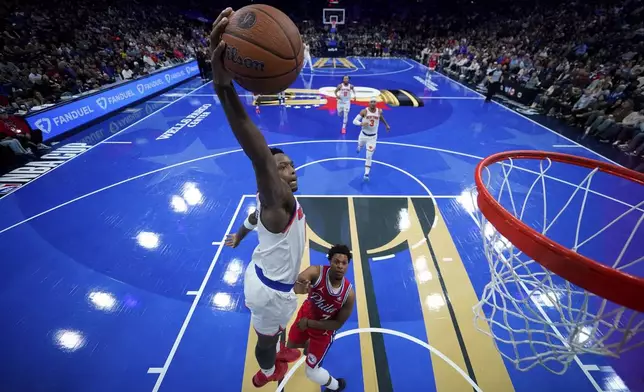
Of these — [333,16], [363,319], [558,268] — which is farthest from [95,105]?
[333,16]

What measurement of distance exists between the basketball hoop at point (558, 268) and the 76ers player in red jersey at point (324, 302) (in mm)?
1199

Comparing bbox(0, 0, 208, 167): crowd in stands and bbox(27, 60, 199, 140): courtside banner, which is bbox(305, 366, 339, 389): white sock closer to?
bbox(0, 0, 208, 167): crowd in stands

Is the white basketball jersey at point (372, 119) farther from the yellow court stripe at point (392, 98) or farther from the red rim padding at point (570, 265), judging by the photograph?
the yellow court stripe at point (392, 98)

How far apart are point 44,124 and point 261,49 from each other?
1002cm

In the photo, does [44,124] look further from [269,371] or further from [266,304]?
[266,304]

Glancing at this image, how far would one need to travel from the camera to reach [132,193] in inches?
257

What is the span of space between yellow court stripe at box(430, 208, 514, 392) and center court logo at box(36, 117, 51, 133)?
1015 cm

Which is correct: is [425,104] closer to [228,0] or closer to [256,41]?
[256,41]

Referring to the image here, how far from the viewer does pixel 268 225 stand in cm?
191

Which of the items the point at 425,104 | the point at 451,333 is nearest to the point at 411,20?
the point at 425,104

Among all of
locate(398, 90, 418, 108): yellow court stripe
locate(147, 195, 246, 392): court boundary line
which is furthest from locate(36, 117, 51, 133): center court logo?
locate(398, 90, 418, 108): yellow court stripe

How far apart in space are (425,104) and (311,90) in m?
5.16

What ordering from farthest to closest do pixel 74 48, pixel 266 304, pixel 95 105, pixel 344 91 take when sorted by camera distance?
pixel 74 48 → pixel 95 105 → pixel 344 91 → pixel 266 304

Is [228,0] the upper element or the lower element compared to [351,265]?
upper
